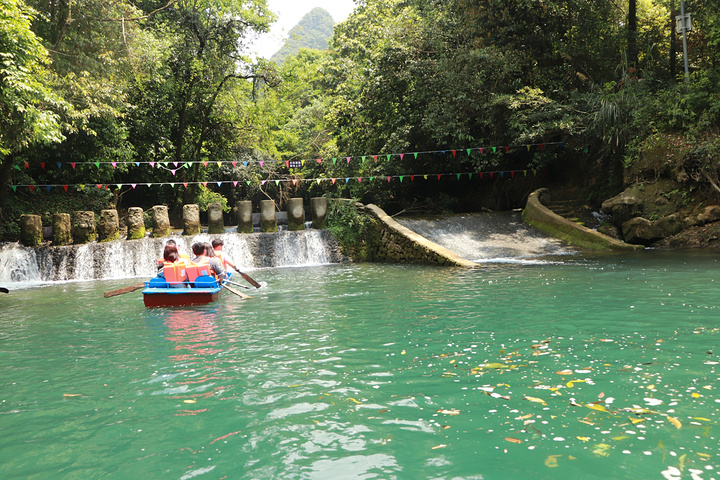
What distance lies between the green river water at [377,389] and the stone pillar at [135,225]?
29.6ft

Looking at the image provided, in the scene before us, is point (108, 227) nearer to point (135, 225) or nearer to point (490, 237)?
point (135, 225)

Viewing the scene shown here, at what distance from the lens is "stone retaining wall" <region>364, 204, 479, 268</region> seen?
15.0 m

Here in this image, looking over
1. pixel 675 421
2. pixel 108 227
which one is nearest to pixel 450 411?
pixel 675 421

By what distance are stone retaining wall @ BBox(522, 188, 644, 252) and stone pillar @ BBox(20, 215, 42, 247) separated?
1679 cm

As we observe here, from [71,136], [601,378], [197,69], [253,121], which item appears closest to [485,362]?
[601,378]

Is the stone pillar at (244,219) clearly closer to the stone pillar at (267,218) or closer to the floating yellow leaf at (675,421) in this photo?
the stone pillar at (267,218)

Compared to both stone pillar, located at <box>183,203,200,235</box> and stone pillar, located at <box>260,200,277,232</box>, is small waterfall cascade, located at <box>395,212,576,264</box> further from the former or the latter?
stone pillar, located at <box>183,203,200,235</box>

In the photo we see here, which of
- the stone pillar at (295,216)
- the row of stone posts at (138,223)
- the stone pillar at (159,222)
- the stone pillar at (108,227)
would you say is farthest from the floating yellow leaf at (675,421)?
the stone pillar at (108,227)

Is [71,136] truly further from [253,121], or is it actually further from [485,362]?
[485,362]

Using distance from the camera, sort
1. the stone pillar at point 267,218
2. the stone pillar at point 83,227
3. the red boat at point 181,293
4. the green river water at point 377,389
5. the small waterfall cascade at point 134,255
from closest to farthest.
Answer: the green river water at point 377,389 < the red boat at point 181,293 < the small waterfall cascade at point 134,255 < the stone pillar at point 83,227 < the stone pillar at point 267,218

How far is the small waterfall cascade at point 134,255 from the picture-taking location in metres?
16.2

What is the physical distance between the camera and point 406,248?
16.5 m

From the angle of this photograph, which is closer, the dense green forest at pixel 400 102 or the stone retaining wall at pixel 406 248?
the stone retaining wall at pixel 406 248

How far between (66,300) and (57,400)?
7524 millimetres
